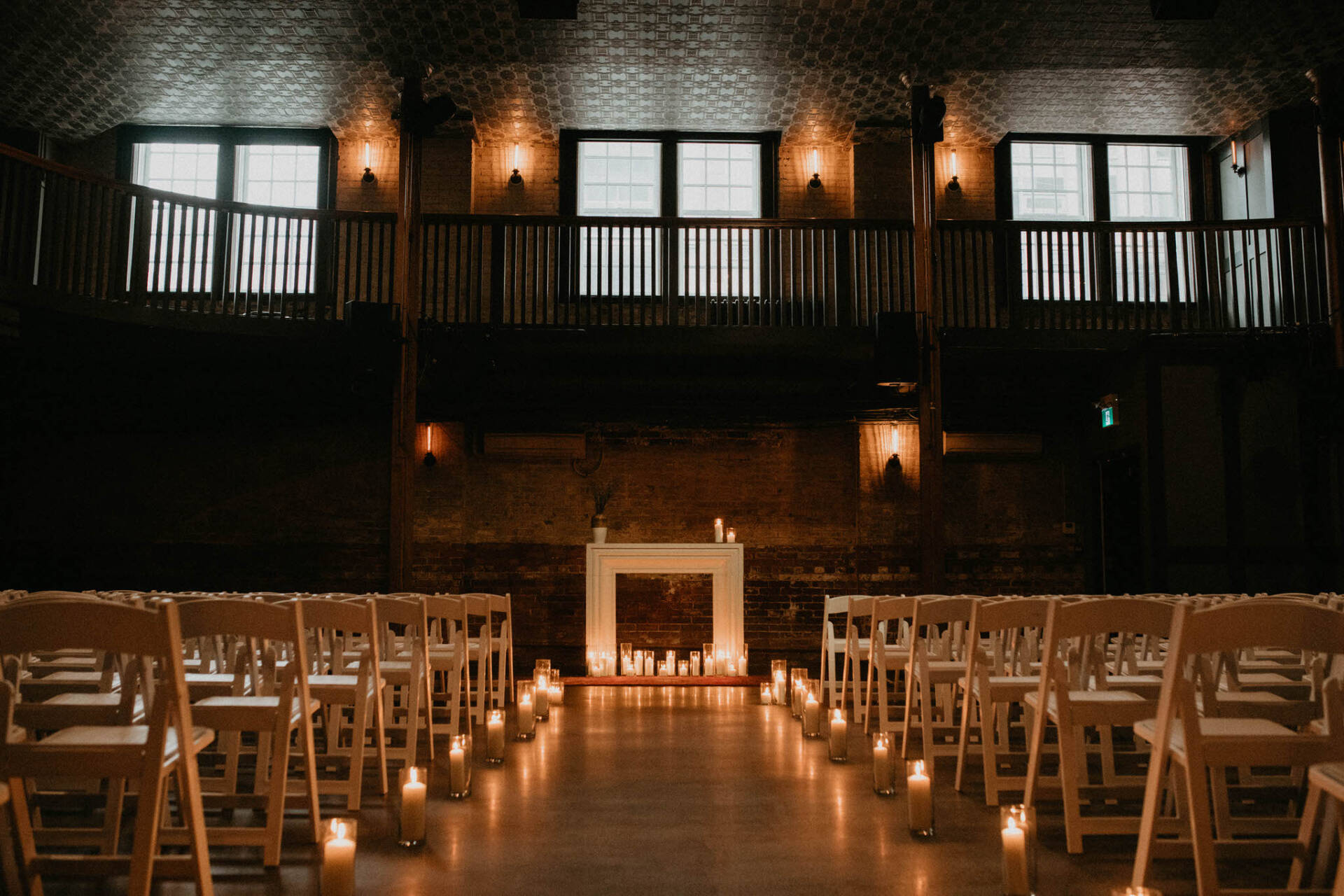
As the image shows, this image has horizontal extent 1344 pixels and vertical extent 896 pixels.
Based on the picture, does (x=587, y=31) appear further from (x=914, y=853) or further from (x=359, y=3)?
(x=914, y=853)

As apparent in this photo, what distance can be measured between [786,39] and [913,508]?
4.93 meters

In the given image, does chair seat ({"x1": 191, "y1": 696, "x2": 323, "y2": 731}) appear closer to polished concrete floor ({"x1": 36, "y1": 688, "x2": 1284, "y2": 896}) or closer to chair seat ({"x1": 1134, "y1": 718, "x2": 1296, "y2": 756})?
polished concrete floor ({"x1": 36, "y1": 688, "x2": 1284, "y2": 896})

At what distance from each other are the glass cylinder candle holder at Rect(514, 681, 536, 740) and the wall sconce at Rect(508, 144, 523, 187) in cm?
688

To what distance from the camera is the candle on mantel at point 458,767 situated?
373cm

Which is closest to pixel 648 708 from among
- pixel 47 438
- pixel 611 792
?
pixel 611 792

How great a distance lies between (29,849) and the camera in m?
2.49

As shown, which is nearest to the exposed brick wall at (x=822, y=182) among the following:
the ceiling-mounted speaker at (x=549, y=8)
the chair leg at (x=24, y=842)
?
the ceiling-mounted speaker at (x=549, y=8)

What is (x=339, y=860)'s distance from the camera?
7.91ft

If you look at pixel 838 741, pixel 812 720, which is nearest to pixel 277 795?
pixel 838 741

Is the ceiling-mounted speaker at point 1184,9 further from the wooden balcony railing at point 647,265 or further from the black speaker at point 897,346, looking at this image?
the black speaker at point 897,346

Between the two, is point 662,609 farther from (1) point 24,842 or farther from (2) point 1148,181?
(1) point 24,842

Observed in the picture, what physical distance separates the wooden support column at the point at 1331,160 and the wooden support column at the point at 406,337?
8241 mm

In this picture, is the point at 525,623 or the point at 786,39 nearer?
the point at 786,39

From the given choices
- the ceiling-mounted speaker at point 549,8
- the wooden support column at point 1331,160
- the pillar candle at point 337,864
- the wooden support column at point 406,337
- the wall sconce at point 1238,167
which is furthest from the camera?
the wall sconce at point 1238,167
